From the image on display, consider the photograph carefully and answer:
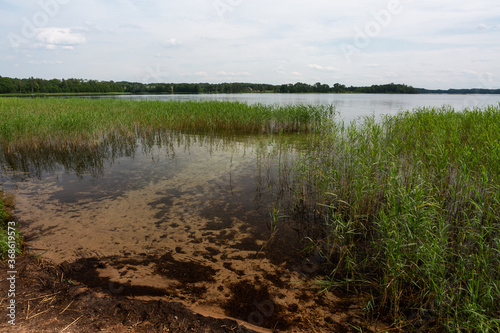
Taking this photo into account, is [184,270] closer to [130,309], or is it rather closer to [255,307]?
[130,309]

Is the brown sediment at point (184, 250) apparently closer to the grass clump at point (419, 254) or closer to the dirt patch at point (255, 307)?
the dirt patch at point (255, 307)

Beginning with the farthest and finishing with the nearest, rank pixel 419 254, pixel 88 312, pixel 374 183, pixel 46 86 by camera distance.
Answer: pixel 46 86 → pixel 374 183 → pixel 419 254 → pixel 88 312

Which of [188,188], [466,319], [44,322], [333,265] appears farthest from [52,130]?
[466,319]

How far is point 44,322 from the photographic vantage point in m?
2.37

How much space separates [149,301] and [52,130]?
33.6 feet

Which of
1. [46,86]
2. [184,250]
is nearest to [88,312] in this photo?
[184,250]

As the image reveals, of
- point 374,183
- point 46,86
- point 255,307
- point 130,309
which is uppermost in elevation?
point 46,86

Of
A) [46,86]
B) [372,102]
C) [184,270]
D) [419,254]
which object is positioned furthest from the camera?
[46,86]

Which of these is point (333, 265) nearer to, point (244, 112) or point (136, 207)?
point (136, 207)

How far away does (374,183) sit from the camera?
458 cm

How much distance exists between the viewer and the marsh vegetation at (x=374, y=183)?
9.29ft

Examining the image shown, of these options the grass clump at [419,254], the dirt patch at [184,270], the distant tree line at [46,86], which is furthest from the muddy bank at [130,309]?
the distant tree line at [46,86]

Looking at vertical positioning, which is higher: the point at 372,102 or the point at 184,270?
the point at 372,102

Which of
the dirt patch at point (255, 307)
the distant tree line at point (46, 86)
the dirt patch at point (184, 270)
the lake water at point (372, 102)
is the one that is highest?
the distant tree line at point (46, 86)
